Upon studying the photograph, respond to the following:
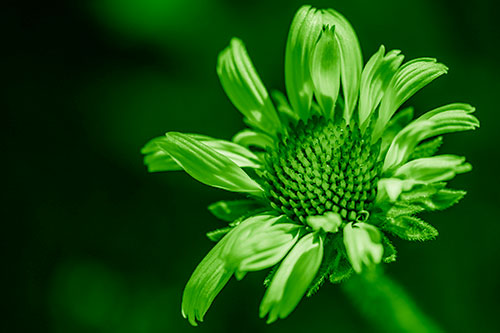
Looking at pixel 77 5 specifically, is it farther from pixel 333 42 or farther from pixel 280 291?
pixel 280 291

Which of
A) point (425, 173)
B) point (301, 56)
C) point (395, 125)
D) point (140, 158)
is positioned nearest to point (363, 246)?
point (425, 173)

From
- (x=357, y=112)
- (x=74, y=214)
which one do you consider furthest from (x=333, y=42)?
(x=74, y=214)

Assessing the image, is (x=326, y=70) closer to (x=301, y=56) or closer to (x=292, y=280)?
(x=301, y=56)

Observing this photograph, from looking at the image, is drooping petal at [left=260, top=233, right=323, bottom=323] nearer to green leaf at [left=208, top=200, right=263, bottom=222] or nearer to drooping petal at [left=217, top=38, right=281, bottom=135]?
green leaf at [left=208, top=200, right=263, bottom=222]

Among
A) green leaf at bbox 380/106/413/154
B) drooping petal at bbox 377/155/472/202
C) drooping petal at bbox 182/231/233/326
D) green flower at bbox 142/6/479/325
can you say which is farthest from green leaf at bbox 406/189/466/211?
drooping petal at bbox 182/231/233/326

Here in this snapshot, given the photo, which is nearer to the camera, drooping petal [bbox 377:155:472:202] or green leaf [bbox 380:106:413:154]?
drooping petal [bbox 377:155:472:202]

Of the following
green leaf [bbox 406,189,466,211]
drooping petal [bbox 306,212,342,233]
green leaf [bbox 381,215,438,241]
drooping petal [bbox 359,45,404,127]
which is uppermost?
drooping petal [bbox 359,45,404,127]
